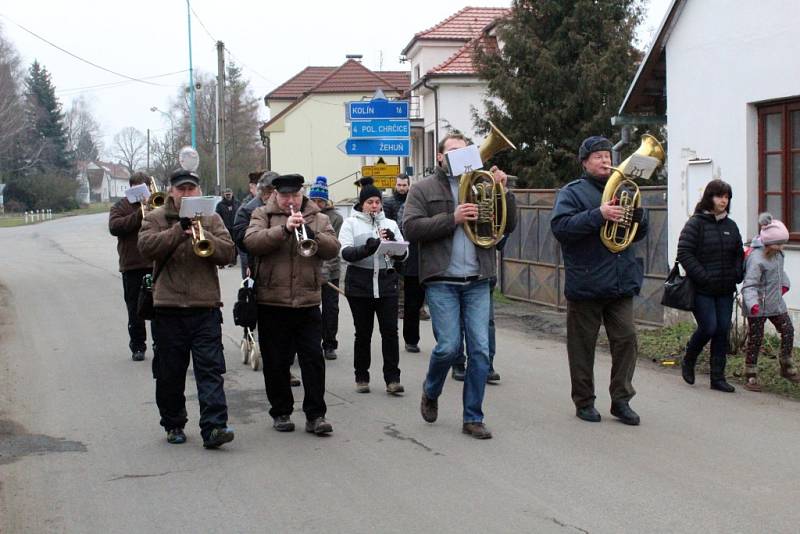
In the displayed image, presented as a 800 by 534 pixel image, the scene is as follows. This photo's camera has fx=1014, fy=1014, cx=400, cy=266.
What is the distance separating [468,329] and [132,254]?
4501 mm

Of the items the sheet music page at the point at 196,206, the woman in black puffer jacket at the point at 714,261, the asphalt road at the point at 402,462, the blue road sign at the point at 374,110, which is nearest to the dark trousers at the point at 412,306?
the asphalt road at the point at 402,462

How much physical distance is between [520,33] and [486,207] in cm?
1534

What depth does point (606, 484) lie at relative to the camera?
5965 mm

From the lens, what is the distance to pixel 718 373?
891 cm

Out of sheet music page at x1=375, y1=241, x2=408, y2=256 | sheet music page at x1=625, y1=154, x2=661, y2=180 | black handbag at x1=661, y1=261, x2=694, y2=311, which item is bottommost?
black handbag at x1=661, y1=261, x2=694, y2=311

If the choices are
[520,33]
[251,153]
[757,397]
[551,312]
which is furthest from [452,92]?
[251,153]

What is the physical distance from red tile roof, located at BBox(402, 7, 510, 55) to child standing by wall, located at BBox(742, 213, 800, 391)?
94.7ft

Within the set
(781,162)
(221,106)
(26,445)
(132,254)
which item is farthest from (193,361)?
(221,106)

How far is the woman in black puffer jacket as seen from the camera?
28.4 ft

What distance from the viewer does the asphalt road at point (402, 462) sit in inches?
213

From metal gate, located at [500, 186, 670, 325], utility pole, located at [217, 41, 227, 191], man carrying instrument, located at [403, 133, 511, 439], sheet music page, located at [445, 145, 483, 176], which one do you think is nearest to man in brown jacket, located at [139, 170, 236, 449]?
man carrying instrument, located at [403, 133, 511, 439]

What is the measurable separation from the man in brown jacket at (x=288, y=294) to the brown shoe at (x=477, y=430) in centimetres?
99

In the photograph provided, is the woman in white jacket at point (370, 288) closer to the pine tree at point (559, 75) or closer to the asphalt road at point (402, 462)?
the asphalt road at point (402, 462)

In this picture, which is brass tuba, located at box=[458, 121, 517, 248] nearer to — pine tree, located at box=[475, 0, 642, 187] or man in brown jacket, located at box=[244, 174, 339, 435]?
man in brown jacket, located at box=[244, 174, 339, 435]
